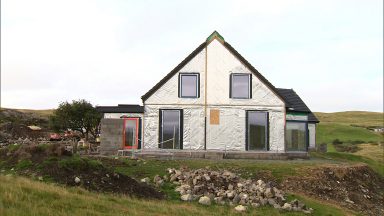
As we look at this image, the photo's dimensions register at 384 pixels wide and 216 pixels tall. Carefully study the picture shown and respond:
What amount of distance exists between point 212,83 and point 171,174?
11.7 meters

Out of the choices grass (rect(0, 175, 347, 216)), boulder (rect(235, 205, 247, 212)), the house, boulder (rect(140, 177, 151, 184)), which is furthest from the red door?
boulder (rect(235, 205, 247, 212))

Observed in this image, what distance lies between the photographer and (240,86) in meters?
31.1

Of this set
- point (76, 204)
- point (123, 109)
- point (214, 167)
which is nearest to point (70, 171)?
point (76, 204)

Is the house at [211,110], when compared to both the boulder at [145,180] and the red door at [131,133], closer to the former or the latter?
the red door at [131,133]

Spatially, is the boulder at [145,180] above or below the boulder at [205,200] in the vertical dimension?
above

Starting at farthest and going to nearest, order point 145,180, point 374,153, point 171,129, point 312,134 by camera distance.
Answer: point 374,153
point 312,134
point 171,129
point 145,180

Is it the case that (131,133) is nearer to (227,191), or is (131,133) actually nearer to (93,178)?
(227,191)

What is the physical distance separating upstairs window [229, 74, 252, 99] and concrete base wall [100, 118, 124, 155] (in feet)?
26.9

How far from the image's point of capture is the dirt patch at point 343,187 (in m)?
21.1

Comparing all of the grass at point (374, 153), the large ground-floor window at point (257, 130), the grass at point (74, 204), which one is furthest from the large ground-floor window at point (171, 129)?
the grass at point (374, 153)

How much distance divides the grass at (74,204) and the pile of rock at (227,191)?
99 cm

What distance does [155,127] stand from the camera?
1198 inches

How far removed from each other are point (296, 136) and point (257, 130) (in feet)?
10.7

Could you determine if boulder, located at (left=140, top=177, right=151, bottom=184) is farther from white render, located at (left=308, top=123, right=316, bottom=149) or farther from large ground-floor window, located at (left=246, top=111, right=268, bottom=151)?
white render, located at (left=308, top=123, right=316, bottom=149)
